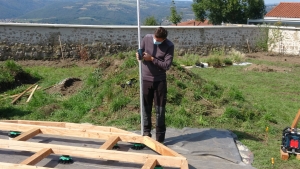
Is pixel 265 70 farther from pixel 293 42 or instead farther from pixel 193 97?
pixel 193 97

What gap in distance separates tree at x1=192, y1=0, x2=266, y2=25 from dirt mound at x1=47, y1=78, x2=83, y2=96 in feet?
126

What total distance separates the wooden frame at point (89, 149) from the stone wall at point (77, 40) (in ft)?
37.6

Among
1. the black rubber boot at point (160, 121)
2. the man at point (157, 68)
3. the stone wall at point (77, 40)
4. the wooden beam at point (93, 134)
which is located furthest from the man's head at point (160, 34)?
the stone wall at point (77, 40)

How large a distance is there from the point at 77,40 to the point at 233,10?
33167 millimetres

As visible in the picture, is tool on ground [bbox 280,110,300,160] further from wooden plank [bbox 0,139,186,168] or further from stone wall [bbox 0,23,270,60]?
stone wall [bbox 0,23,270,60]

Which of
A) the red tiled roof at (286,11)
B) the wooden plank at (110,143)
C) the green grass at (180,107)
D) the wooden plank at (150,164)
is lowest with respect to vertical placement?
the green grass at (180,107)

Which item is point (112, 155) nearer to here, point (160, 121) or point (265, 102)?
point (160, 121)

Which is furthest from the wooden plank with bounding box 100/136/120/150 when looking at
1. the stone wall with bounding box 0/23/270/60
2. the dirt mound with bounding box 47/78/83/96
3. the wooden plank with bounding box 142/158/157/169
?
the stone wall with bounding box 0/23/270/60

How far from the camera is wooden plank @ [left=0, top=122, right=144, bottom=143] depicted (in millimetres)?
5348

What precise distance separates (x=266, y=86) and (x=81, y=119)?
7.07 m

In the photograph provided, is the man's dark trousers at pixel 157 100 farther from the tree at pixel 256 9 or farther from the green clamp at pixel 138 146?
the tree at pixel 256 9

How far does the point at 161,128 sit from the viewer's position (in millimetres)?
5832

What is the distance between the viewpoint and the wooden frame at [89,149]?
4523 mm

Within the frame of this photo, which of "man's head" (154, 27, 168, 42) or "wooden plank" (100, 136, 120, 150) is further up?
"man's head" (154, 27, 168, 42)
